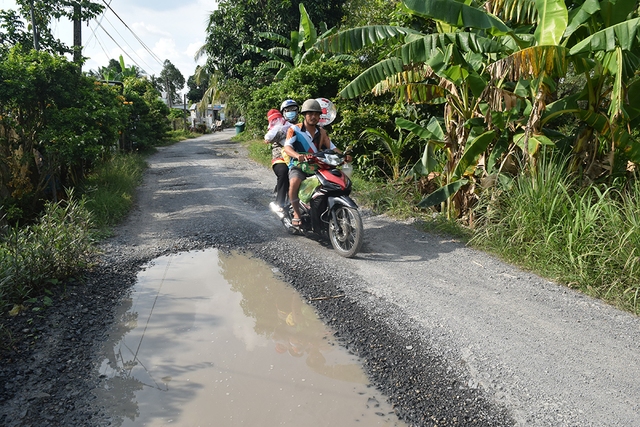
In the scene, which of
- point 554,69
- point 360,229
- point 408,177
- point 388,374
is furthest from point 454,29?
point 388,374

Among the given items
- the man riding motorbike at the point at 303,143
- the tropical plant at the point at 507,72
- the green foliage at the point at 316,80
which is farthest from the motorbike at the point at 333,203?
Answer: the green foliage at the point at 316,80

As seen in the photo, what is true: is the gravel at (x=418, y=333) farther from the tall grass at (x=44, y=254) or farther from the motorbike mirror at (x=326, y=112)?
the motorbike mirror at (x=326, y=112)

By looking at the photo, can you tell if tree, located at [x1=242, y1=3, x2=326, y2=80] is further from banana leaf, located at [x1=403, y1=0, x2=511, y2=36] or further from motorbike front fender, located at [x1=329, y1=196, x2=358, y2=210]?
motorbike front fender, located at [x1=329, y1=196, x2=358, y2=210]

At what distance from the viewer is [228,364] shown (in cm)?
333

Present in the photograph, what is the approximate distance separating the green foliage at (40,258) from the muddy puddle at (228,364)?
2.32ft

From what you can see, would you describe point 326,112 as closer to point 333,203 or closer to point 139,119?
point 333,203

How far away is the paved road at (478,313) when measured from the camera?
281 centimetres

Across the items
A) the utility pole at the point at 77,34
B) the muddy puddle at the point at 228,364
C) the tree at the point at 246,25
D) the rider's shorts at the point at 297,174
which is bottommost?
the muddy puddle at the point at 228,364

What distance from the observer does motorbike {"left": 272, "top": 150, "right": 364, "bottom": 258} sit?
5.36 m

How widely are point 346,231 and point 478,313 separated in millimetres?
1949

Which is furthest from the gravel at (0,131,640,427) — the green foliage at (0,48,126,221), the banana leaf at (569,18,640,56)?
the banana leaf at (569,18,640,56)

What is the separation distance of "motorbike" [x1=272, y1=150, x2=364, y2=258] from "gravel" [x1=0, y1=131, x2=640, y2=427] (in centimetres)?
22

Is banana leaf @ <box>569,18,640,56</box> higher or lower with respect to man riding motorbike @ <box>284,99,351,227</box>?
higher

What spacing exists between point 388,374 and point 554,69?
11.9 feet
